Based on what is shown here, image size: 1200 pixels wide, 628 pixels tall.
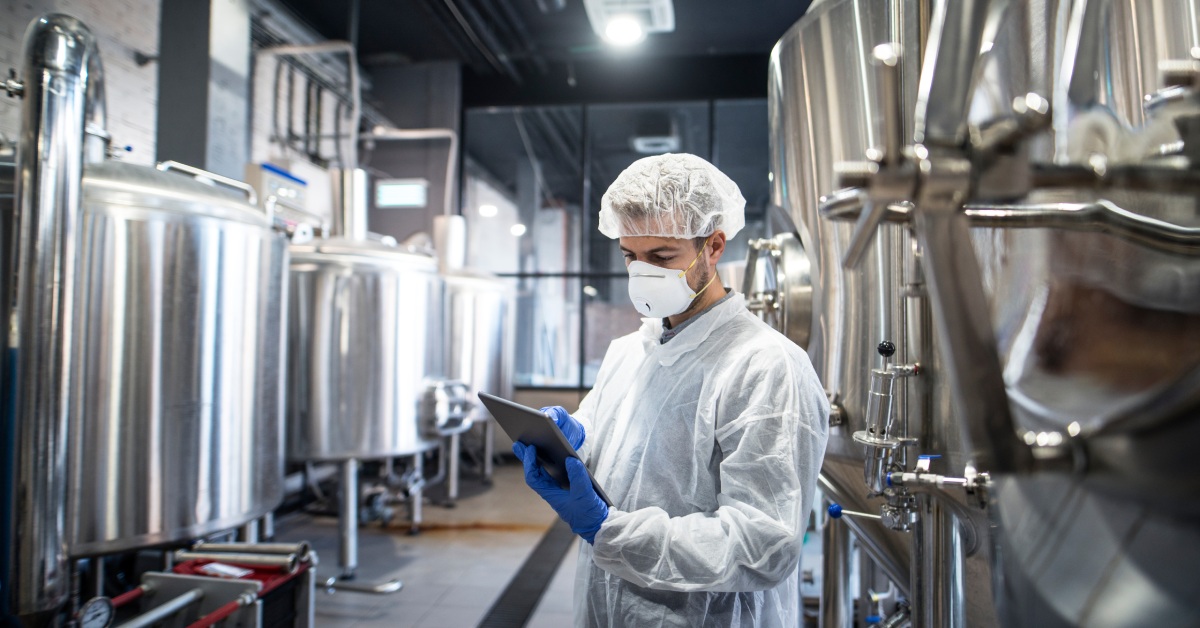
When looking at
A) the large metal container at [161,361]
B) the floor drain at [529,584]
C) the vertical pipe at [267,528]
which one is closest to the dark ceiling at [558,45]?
the large metal container at [161,361]

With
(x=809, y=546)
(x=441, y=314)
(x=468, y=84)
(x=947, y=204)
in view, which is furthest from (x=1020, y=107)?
(x=468, y=84)

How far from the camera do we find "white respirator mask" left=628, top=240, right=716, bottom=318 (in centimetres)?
Answer: 122

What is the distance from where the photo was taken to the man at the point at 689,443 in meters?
0.99

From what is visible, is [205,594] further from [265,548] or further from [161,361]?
[161,361]

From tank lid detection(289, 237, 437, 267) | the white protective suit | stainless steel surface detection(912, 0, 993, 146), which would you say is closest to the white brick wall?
tank lid detection(289, 237, 437, 267)

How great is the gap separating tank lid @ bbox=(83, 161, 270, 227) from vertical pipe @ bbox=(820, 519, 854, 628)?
1941 millimetres

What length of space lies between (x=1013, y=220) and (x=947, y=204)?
0.09 meters

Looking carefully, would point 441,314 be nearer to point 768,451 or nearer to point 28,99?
point 28,99

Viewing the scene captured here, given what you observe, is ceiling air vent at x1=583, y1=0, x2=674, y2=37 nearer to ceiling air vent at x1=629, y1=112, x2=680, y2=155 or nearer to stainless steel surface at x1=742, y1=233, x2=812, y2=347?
ceiling air vent at x1=629, y1=112, x2=680, y2=155

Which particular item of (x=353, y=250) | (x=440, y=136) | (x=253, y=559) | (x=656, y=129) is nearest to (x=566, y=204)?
(x=656, y=129)

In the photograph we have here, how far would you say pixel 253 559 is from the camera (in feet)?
6.26

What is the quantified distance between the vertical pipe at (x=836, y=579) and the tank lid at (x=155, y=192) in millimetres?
1941

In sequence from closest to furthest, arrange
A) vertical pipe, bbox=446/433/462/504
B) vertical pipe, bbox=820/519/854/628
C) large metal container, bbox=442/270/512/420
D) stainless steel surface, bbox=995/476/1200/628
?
1. stainless steel surface, bbox=995/476/1200/628
2. vertical pipe, bbox=820/519/854/628
3. vertical pipe, bbox=446/433/462/504
4. large metal container, bbox=442/270/512/420

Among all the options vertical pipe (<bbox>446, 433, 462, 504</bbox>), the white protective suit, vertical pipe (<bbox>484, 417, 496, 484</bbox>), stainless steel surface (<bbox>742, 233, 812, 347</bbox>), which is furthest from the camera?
vertical pipe (<bbox>484, 417, 496, 484</bbox>)
